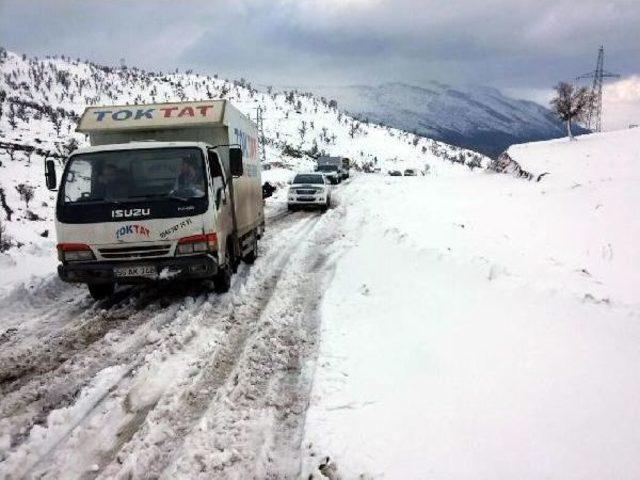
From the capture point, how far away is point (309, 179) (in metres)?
24.5

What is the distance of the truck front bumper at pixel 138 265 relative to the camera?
23.8 feet

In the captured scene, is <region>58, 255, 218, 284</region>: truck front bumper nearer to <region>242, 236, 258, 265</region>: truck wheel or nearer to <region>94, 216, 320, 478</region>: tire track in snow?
<region>94, 216, 320, 478</region>: tire track in snow

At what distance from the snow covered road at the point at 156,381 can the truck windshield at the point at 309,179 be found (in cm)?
1582

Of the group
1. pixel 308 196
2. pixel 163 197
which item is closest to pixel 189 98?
pixel 308 196

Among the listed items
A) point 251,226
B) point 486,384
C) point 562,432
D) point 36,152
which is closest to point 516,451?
point 562,432

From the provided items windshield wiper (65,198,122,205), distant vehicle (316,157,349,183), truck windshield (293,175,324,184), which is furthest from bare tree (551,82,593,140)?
windshield wiper (65,198,122,205)

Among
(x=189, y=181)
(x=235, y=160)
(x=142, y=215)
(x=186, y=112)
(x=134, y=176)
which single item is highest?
(x=186, y=112)

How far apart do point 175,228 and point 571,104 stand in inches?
1904

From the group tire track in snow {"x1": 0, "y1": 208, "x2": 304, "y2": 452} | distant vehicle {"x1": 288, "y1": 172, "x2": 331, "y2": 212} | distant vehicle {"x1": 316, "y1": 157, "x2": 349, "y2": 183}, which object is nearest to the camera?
tire track in snow {"x1": 0, "y1": 208, "x2": 304, "y2": 452}

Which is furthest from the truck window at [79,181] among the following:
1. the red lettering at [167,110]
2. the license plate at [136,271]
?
the red lettering at [167,110]

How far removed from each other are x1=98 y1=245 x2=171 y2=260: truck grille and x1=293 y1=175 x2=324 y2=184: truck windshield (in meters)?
17.3

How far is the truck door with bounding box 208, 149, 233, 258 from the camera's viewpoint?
800 cm

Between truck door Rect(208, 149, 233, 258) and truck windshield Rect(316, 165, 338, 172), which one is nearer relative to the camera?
truck door Rect(208, 149, 233, 258)

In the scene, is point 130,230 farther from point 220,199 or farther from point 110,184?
point 220,199
